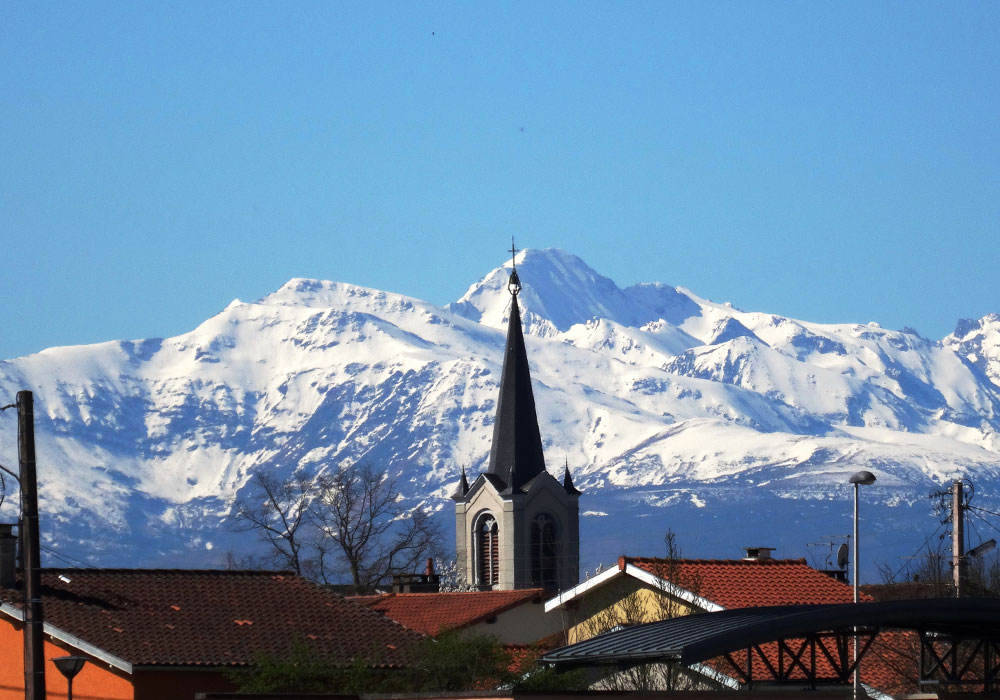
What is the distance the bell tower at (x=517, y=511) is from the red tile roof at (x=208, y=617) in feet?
172

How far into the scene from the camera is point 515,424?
300 ft

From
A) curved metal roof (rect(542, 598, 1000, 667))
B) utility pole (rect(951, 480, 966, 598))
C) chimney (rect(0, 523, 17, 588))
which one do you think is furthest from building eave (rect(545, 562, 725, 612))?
chimney (rect(0, 523, 17, 588))

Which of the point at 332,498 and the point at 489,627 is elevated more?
the point at 332,498

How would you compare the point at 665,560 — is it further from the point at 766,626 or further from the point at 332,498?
the point at 332,498

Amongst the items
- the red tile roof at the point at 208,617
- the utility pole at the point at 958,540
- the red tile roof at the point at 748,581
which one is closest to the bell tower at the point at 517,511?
the red tile roof at the point at 748,581

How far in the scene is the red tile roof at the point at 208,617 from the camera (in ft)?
108

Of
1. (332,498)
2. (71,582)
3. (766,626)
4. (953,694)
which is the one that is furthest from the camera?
(332,498)

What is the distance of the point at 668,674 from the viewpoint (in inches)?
1095

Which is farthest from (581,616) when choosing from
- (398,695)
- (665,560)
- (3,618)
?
(398,695)

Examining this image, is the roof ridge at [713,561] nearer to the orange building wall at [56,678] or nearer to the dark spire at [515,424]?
the orange building wall at [56,678]

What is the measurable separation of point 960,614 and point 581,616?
17.8 m

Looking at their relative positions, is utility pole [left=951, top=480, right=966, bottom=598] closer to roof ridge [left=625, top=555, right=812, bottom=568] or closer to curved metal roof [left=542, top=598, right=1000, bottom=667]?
roof ridge [left=625, top=555, right=812, bottom=568]

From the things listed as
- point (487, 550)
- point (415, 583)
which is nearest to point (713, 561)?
point (415, 583)

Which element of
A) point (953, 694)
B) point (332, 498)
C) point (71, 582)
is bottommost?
point (953, 694)
